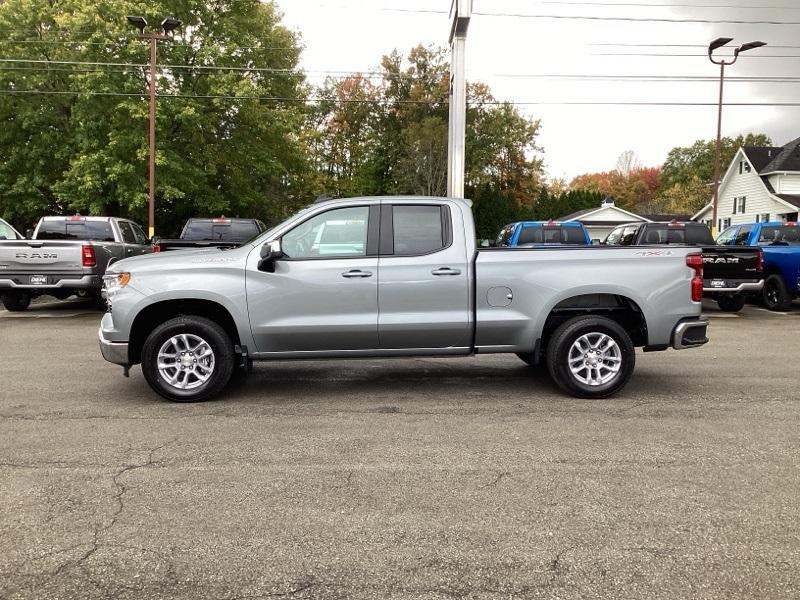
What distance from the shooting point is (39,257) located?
512 inches

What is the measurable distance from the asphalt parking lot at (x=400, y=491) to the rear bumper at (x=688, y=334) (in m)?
0.57

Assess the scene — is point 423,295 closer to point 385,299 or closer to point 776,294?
point 385,299

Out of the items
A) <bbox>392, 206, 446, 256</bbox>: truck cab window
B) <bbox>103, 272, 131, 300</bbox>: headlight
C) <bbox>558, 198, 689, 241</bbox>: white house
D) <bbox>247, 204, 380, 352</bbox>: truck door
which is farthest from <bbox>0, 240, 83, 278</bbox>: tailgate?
<bbox>558, 198, 689, 241</bbox>: white house

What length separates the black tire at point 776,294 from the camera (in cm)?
1477

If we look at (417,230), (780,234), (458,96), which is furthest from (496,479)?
(458,96)

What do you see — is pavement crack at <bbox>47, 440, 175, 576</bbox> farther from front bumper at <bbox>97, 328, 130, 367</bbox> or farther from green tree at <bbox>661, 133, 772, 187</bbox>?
green tree at <bbox>661, 133, 772, 187</bbox>

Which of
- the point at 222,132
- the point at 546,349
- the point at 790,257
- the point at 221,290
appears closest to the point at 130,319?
the point at 221,290

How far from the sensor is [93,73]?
85.8 feet

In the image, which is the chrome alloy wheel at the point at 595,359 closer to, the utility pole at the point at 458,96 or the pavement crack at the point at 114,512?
the pavement crack at the point at 114,512

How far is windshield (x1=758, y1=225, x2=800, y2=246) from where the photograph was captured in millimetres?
15906

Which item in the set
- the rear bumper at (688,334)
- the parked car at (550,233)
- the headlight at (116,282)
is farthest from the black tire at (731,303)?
the headlight at (116,282)

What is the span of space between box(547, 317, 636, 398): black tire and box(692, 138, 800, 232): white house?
3973 centimetres

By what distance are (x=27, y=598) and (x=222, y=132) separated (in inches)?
1194

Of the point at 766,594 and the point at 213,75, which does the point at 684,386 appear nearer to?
the point at 766,594
